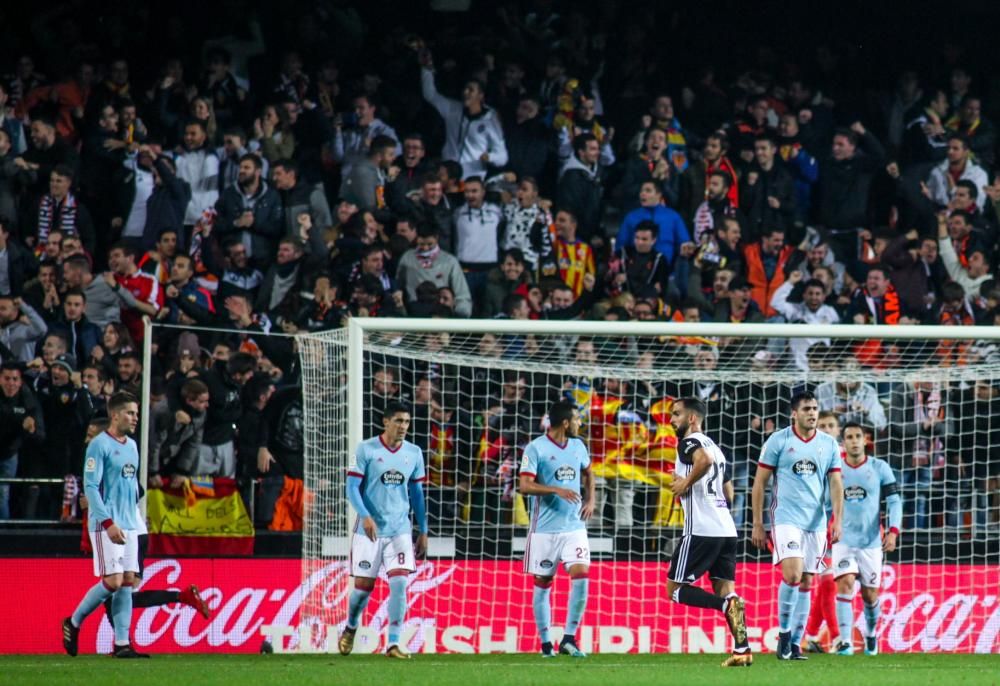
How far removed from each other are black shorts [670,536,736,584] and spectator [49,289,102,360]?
5796 mm

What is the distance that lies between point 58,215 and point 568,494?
6225 millimetres

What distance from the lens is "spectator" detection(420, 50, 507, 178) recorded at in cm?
1608

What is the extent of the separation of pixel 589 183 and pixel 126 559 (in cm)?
703

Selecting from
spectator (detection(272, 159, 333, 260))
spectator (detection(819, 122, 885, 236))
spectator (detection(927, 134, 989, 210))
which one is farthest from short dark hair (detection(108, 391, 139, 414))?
spectator (detection(927, 134, 989, 210))

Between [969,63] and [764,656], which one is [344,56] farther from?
[764,656]

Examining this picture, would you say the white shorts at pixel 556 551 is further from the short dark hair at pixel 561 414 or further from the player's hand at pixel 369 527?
the player's hand at pixel 369 527

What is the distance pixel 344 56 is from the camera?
16.8 metres

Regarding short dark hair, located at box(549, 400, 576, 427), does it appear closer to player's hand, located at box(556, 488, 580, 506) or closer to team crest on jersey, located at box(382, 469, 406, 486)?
player's hand, located at box(556, 488, 580, 506)

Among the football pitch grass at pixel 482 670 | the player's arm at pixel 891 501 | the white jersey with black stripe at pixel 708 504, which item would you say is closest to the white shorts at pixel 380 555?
the football pitch grass at pixel 482 670

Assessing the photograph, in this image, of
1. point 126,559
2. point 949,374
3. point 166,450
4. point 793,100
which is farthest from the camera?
point 793,100

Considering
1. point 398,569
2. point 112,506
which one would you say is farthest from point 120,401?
point 398,569

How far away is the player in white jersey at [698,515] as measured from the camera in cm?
996

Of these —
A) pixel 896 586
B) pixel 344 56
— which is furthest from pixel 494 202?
pixel 896 586

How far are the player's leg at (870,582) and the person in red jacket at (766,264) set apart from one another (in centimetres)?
412
